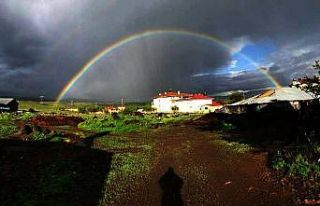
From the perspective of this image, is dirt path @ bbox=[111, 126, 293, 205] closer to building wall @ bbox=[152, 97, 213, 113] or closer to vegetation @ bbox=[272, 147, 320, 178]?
vegetation @ bbox=[272, 147, 320, 178]

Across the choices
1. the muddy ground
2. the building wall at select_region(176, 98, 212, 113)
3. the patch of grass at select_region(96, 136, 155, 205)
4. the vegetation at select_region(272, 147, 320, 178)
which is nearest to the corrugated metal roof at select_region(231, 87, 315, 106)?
the patch of grass at select_region(96, 136, 155, 205)

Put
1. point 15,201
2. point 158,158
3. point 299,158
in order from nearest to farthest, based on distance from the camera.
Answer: point 15,201, point 299,158, point 158,158

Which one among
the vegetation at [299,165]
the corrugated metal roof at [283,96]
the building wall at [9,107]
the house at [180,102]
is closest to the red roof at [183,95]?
the house at [180,102]

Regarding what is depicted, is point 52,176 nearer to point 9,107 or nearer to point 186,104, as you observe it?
point 9,107

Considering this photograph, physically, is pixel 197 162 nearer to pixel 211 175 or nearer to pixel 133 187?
pixel 211 175

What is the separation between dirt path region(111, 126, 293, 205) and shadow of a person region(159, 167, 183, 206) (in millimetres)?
157

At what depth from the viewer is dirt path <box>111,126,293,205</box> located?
36.8 feet

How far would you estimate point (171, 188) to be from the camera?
1297cm

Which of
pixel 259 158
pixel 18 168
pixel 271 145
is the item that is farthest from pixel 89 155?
pixel 271 145

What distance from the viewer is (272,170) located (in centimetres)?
1454

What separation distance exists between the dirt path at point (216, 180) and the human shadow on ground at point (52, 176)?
5.62ft

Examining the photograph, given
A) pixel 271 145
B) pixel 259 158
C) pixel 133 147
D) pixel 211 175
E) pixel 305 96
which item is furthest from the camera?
pixel 305 96

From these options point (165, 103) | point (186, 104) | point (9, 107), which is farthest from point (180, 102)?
point (9, 107)

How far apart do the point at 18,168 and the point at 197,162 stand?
26.4 feet
